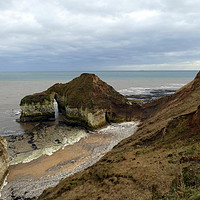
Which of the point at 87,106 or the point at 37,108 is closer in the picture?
the point at 87,106

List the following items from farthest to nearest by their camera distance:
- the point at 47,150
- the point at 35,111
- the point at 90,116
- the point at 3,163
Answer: the point at 35,111 → the point at 90,116 → the point at 47,150 → the point at 3,163

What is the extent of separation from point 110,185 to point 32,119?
100 ft

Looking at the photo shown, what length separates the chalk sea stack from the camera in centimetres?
3269

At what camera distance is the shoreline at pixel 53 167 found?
15.4 m

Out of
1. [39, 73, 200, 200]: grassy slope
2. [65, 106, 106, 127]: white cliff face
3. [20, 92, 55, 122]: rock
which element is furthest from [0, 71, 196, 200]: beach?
[39, 73, 200, 200]: grassy slope

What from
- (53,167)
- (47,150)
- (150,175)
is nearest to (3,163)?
(53,167)

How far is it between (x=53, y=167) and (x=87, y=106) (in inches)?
599

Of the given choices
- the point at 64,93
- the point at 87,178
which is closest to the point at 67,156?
the point at 87,178

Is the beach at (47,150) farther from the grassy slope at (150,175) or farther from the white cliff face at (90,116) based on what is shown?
the grassy slope at (150,175)

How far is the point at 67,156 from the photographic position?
69.8 feet

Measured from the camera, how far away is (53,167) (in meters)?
18.9

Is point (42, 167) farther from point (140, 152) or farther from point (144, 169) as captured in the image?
point (144, 169)

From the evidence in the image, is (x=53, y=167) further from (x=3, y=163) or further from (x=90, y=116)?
(x=90, y=116)

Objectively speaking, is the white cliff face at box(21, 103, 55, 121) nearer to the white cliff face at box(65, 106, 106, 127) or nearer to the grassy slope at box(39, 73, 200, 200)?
the white cliff face at box(65, 106, 106, 127)
